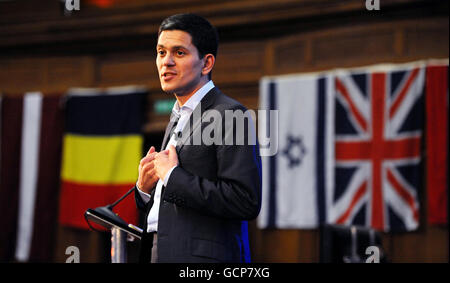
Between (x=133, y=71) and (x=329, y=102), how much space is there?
289 cm

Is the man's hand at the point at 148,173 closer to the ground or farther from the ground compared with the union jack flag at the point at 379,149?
closer to the ground

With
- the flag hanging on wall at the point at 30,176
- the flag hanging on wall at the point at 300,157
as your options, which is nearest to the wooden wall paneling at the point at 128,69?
the flag hanging on wall at the point at 30,176

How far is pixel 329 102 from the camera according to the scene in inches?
289

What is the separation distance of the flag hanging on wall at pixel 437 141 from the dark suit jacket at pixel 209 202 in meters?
5.13

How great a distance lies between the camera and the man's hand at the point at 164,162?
6.79ft

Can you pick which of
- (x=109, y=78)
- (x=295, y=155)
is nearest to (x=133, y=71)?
(x=109, y=78)

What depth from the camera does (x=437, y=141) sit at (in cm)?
680

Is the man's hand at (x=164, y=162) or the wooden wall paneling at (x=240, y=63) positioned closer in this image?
the man's hand at (x=164, y=162)

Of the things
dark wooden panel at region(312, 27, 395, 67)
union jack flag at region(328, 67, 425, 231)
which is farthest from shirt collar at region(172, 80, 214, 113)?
dark wooden panel at region(312, 27, 395, 67)

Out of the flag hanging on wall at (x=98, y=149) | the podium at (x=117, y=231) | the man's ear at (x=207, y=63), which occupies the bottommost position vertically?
the podium at (x=117, y=231)

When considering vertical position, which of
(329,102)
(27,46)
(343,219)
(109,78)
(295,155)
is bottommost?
(343,219)

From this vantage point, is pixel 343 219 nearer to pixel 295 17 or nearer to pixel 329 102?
pixel 329 102

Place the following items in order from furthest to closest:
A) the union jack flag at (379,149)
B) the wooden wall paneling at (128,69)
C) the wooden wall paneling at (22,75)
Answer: the wooden wall paneling at (22,75) < the wooden wall paneling at (128,69) < the union jack flag at (379,149)

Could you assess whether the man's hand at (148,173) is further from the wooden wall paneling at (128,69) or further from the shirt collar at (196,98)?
the wooden wall paneling at (128,69)
